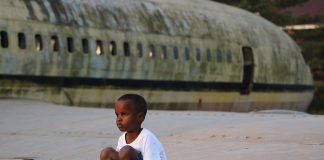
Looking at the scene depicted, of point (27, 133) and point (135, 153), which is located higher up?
point (135, 153)

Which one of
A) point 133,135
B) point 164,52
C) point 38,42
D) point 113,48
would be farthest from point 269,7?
point 133,135

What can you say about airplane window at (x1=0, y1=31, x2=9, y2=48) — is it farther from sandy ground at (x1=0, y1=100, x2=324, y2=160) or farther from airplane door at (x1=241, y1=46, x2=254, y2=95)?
airplane door at (x1=241, y1=46, x2=254, y2=95)

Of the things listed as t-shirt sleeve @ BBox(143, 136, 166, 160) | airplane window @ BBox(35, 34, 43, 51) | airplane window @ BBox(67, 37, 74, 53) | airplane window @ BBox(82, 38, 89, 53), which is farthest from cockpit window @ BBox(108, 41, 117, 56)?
t-shirt sleeve @ BBox(143, 136, 166, 160)

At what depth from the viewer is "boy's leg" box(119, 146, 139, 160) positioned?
21.3 ft

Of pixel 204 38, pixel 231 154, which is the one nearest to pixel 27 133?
pixel 231 154

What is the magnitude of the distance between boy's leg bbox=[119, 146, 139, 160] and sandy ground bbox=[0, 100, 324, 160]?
2.78 metres

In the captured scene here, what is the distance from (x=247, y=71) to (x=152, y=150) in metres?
24.2

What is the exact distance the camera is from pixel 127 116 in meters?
6.59

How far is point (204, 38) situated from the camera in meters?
28.0

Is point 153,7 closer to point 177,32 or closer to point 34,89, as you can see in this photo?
point 177,32

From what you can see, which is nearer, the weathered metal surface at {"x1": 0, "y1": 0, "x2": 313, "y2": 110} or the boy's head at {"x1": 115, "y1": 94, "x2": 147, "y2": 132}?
the boy's head at {"x1": 115, "y1": 94, "x2": 147, "y2": 132}

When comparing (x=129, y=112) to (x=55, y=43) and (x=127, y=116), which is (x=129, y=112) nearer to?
(x=127, y=116)

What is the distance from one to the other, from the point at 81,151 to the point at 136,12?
47.4 ft

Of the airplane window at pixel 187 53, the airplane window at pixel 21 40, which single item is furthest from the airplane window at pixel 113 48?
the airplane window at pixel 187 53
